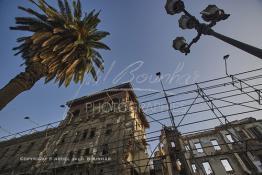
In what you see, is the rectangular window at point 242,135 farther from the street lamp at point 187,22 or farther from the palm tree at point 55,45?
the street lamp at point 187,22

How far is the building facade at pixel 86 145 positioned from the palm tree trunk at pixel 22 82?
275 inches

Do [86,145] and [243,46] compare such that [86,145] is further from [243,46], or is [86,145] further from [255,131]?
[255,131]

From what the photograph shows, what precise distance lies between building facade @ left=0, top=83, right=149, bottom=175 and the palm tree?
222 inches

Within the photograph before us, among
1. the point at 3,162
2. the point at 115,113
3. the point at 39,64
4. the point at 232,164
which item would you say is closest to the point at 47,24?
the point at 39,64

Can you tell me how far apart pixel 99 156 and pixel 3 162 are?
1690cm

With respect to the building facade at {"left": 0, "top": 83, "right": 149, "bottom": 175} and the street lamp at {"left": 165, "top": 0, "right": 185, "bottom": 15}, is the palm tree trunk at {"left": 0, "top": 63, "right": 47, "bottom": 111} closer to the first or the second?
the building facade at {"left": 0, "top": 83, "right": 149, "bottom": 175}

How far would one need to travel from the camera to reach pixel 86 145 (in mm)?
21031

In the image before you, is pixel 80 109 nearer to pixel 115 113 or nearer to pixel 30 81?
pixel 115 113

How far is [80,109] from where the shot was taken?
90.9 ft

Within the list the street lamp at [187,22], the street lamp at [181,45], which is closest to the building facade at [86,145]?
the street lamp at [181,45]

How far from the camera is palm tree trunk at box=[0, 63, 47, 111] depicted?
26.4 ft

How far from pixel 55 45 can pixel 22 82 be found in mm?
3223

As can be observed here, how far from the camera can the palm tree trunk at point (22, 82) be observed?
26.4 ft

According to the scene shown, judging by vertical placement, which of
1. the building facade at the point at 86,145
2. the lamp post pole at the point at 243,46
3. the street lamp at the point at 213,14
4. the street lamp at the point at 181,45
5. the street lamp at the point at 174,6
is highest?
the building facade at the point at 86,145
